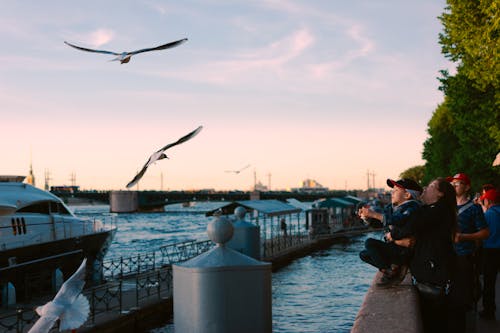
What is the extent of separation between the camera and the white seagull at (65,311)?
5.47 m

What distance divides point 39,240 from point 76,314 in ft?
67.9

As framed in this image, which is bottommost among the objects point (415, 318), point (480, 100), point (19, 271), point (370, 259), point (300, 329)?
point (300, 329)

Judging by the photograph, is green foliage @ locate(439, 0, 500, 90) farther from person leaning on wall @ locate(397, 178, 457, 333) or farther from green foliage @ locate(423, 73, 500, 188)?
person leaning on wall @ locate(397, 178, 457, 333)

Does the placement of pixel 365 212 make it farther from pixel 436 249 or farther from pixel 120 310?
pixel 120 310

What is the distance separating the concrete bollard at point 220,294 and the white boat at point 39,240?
1669 centimetres

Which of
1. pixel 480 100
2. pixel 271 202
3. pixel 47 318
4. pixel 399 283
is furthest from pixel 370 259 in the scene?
pixel 271 202

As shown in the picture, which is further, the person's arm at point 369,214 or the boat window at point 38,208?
the boat window at point 38,208

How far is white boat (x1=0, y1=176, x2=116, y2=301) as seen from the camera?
A: 22422 millimetres

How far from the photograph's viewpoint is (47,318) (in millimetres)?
5480

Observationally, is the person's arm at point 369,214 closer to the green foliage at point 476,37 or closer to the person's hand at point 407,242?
the person's hand at point 407,242

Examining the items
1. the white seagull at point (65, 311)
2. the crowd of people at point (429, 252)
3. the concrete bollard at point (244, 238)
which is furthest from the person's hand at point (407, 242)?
the concrete bollard at point (244, 238)

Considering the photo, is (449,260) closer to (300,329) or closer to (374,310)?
(374,310)

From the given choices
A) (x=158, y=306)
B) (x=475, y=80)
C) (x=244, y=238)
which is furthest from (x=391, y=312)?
(x=475, y=80)

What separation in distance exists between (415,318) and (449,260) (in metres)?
0.65
